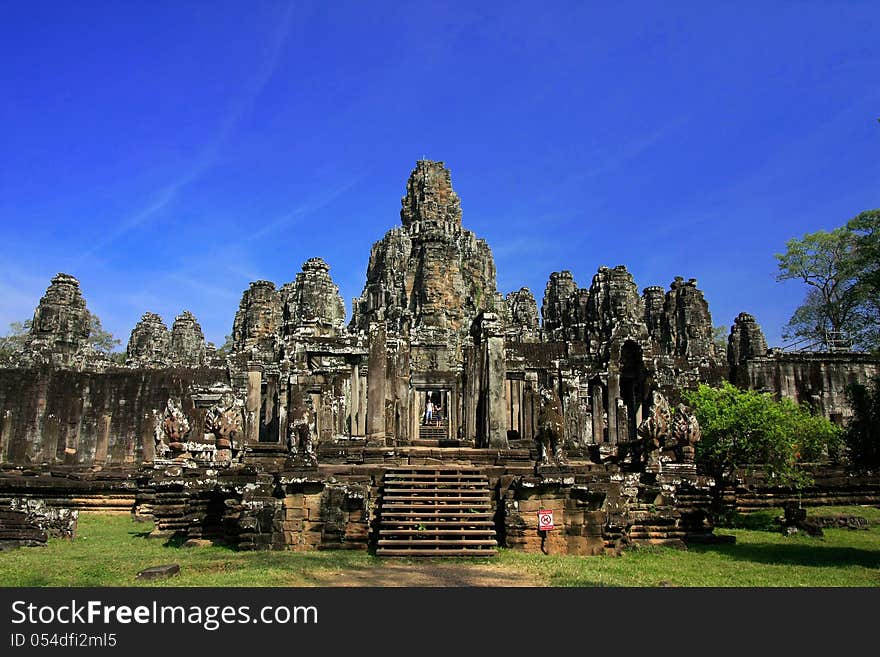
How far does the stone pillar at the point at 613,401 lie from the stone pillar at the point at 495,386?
720 centimetres

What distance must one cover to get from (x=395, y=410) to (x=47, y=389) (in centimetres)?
1854

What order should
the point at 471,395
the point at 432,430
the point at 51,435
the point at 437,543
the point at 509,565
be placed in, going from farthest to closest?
1. the point at 51,435
2. the point at 432,430
3. the point at 471,395
4. the point at 437,543
5. the point at 509,565

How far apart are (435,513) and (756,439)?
982 centimetres

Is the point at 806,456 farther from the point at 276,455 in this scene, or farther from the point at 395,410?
the point at 276,455

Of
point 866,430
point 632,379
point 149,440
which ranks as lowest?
point 866,430

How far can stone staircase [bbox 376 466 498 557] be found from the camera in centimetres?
1170

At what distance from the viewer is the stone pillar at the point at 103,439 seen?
3018 cm

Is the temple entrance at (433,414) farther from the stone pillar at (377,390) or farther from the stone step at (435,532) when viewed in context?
the stone step at (435,532)

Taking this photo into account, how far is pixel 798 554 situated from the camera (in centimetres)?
1275

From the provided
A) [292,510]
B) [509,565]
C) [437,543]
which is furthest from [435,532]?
[292,510]

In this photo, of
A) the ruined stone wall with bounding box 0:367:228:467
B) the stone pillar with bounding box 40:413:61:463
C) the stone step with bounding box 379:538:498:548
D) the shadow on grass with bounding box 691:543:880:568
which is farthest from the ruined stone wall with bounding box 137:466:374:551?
the stone pillar with bounding box 40:413:61:463

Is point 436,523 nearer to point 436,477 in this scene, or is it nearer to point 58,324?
point 436,477

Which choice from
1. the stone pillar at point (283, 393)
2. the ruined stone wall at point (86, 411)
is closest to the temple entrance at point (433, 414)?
the stone pillar at point (283, 393)

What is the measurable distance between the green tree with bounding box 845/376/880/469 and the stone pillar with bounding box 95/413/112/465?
2714 cm
